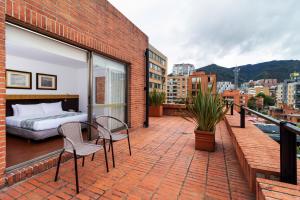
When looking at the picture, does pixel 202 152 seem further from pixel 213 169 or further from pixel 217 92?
pixel 217 92

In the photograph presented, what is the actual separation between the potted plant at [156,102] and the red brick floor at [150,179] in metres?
4.28

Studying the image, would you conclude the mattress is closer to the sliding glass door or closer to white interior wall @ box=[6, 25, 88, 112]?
the sliding glass door

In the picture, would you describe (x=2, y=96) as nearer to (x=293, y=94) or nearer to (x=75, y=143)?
(x=75, y=143)

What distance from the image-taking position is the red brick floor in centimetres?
168

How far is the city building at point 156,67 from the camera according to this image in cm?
5092

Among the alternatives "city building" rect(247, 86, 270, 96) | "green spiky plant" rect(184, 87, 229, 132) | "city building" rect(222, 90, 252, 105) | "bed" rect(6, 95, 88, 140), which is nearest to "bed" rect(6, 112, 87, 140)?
"bed" rect(6, 95, 88, 140)

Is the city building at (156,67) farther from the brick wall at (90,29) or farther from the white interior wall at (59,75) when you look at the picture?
the brick wall at (90,29)

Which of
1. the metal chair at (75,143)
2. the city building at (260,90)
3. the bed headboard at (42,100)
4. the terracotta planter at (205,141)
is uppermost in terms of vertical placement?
the city building at (260,90)

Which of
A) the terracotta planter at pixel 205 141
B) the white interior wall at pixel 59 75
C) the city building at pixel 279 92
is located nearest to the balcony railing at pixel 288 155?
the terracotta planter at pixel 205 141

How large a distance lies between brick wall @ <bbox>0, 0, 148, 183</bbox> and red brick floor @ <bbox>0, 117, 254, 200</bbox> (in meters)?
0.61

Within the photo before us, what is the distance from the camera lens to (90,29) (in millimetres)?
2967

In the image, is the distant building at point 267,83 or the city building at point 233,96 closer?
the city building at point 233,96

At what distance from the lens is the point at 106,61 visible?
12.1 ft

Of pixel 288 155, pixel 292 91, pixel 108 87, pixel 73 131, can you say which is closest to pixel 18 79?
pixel 108 87
